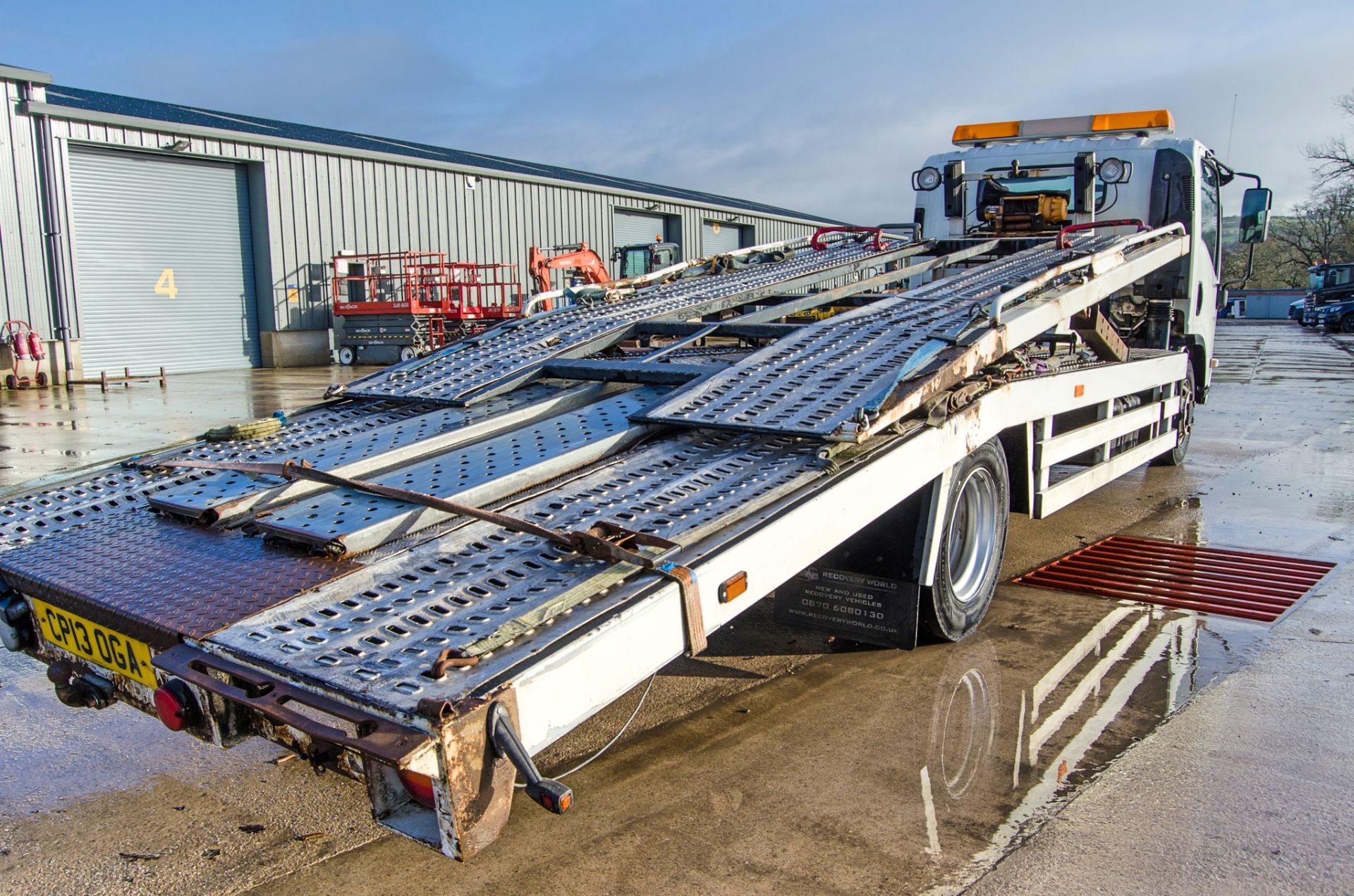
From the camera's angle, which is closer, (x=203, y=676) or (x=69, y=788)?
(x=203, y=676)

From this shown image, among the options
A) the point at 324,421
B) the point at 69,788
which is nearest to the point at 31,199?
the point at 324,421

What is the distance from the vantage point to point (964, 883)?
105 inches

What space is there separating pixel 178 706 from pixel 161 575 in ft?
2.10

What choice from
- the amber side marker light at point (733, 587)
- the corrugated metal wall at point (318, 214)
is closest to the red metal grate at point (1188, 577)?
the amber side marker light at point (733, 587)

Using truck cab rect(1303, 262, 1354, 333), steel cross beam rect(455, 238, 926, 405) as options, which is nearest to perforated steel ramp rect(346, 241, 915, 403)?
steel cross beam rect(455, 238, 926, 405)

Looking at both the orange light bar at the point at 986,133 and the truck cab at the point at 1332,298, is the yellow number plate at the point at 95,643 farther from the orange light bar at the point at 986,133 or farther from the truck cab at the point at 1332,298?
the truck cab at the point at 1332,298

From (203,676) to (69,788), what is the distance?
1417 millimetres

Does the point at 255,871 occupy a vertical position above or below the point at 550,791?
below

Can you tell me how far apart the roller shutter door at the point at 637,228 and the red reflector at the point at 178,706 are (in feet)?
102

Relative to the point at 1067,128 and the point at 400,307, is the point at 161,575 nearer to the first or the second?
the point at 1067,128

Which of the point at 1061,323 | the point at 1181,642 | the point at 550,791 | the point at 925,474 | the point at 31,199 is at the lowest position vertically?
the point at 1181,642

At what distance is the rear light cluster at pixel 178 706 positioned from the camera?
234cm

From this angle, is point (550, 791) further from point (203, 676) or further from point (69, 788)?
point (69, 788)

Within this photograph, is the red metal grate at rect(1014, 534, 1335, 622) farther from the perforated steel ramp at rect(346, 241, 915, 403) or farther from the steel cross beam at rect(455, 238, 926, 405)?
the perforated steel ramp at rect(346, 241, 915, 403)
